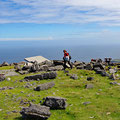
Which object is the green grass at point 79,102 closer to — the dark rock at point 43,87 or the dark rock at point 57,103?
the dark rock at point 57,103

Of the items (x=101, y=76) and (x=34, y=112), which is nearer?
(x=34, y=112)

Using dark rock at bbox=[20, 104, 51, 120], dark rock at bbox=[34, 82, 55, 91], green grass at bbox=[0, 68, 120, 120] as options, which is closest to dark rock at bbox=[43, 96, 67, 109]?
green grass at bbox=[0, 68, 120, 120]

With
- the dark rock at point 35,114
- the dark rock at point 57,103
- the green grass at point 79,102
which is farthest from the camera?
the dark rock at point 57,103

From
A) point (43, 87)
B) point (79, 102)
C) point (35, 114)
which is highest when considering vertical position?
point (43, 87)

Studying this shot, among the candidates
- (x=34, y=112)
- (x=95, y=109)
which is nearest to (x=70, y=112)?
(x=95, y=109)

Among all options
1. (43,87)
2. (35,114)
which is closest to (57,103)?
(35,114)

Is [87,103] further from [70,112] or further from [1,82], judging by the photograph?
[1,82]

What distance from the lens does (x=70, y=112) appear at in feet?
37.8

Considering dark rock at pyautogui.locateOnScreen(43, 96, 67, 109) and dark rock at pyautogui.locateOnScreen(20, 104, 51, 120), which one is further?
dark rock at pyautogui.locateOnScreen(43, 96, 67, 109)

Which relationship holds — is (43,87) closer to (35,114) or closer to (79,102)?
(79,102)

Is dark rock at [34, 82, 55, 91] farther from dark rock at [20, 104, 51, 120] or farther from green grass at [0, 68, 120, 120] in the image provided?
→ dark rock at [20, 104, 51, 120]

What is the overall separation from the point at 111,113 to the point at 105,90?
5761 millimetres

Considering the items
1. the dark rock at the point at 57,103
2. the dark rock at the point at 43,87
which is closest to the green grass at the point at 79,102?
the dark rock at the point at 57,103

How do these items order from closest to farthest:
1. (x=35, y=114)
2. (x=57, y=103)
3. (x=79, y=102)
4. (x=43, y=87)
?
1. (x=35, y=114)
2. (x=57, y=103)
3. (x=79, y=102)
4. (x=43, y=87)
